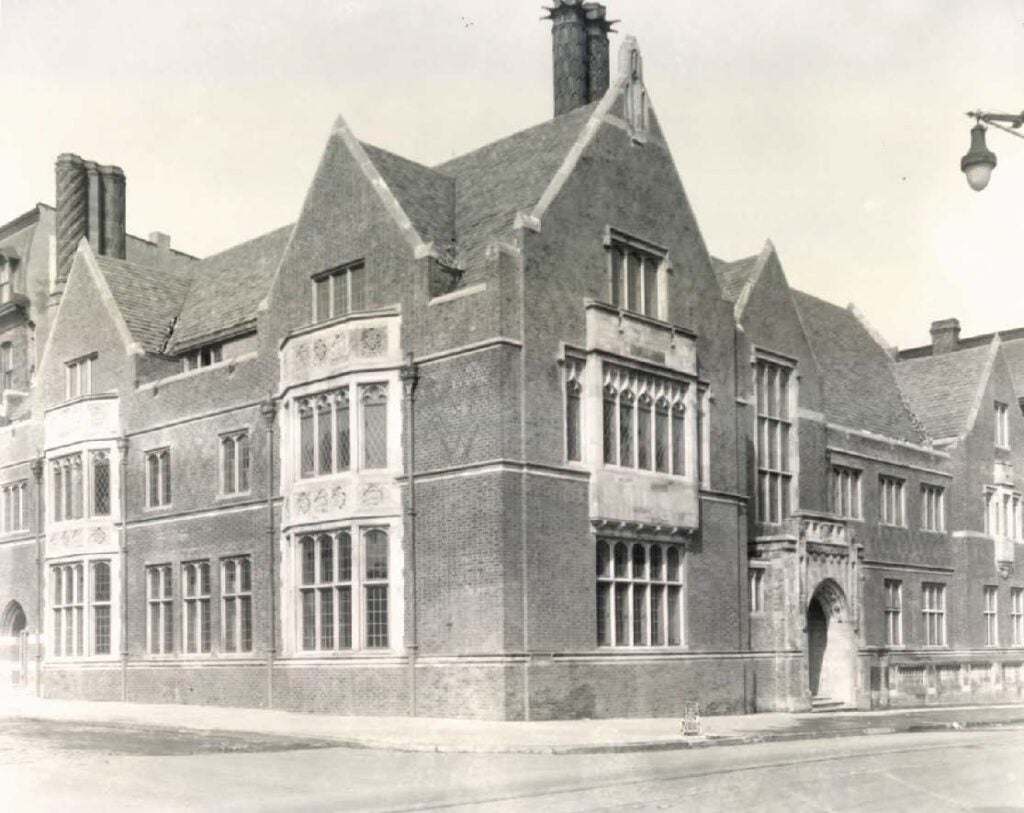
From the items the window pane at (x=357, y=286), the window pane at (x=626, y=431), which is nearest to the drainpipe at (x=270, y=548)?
the window pane at (x=357, y=286)

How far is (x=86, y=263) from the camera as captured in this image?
3900 centimetres

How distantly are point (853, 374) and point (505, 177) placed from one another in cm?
1868

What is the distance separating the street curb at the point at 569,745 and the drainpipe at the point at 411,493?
458 cm

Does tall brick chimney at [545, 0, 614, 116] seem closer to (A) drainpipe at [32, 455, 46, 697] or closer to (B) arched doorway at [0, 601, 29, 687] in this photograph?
(A) drainpipe at [32, 455, 46, 697]

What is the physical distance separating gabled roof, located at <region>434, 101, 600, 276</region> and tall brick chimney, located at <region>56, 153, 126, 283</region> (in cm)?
1600

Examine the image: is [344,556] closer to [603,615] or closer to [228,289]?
[603,615]

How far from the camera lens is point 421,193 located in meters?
30.2

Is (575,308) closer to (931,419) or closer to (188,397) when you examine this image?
(188,397)

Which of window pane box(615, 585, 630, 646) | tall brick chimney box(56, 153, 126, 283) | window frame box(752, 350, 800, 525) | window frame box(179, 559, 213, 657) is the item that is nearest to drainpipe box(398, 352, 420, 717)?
window pane box(615, 585, 630, 646)

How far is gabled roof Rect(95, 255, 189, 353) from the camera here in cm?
3750

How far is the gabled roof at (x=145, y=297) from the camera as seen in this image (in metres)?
37.5

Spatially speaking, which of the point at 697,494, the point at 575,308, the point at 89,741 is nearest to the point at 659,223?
the point at 575,308

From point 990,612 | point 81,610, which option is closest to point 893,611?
point 990,612

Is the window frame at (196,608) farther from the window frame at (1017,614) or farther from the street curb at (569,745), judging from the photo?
the window frame at (1017,614)
